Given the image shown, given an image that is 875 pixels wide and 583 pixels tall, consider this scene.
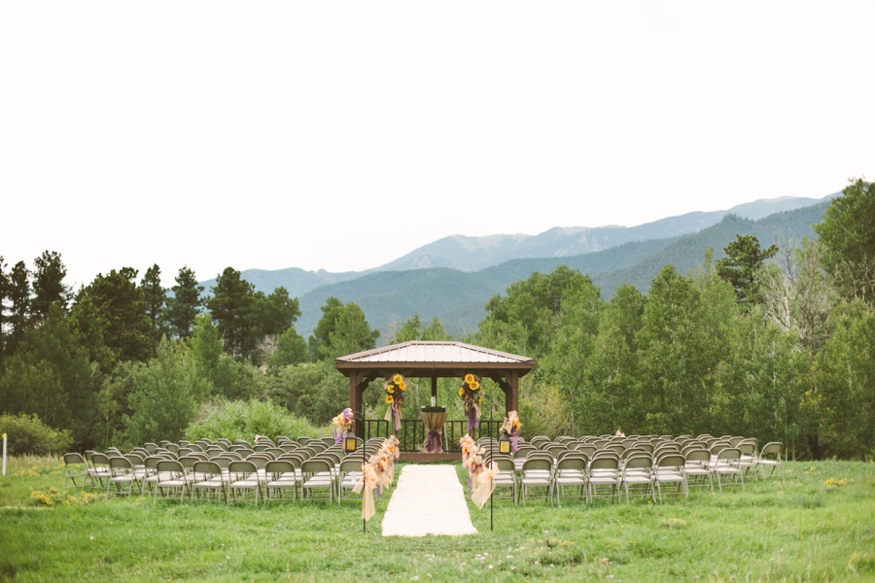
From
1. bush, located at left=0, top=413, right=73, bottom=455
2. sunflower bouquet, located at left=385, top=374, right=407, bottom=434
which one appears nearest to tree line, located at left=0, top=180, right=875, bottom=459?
bush, located at left=0, top=413, right=73, bottom=455

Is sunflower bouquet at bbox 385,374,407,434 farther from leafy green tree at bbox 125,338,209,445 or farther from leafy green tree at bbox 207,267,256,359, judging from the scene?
leafy green tree at bbox 207,267,256,359

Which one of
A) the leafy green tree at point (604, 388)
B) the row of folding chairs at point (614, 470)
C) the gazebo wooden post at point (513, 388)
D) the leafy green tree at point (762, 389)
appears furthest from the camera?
the leafy green tree at point (604, 388)

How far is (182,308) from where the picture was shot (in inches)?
2397

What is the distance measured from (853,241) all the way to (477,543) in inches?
1193

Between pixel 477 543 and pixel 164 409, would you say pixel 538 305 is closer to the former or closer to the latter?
pixel 164 409

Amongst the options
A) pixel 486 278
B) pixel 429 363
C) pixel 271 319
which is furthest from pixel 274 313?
pixel 486 278

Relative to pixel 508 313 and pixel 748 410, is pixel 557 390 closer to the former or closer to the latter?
pixel 748 410

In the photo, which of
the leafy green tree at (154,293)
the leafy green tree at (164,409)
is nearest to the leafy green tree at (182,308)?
the leafy green tree at (154,293)

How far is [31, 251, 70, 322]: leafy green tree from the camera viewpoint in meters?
43.2

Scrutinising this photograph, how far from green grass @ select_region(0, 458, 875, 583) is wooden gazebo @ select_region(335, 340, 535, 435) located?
6907mm

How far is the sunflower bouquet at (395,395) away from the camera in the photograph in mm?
Answer: 18016

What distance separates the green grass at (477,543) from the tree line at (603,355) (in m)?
11.5

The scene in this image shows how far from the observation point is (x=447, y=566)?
24.3 ft

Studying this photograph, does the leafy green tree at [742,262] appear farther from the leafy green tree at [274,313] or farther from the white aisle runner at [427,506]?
the white aisle runner at [427,506]
